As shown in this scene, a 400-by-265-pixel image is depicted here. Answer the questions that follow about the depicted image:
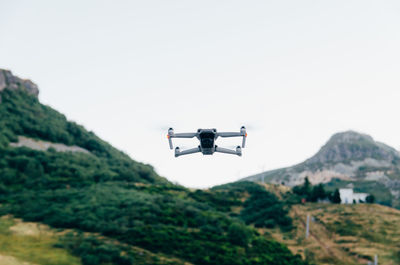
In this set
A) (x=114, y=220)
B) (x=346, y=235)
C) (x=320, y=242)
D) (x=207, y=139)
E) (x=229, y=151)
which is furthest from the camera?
(x=346, y=235)

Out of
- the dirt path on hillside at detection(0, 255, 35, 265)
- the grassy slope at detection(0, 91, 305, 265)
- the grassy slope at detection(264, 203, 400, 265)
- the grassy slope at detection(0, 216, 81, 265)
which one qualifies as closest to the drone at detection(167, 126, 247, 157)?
the dirt path on hillside at detection(0, 255, 35, 265)

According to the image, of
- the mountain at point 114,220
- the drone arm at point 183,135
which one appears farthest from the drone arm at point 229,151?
the mountain at point 114,220

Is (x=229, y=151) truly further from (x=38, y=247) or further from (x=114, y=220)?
(x=114, y=220)

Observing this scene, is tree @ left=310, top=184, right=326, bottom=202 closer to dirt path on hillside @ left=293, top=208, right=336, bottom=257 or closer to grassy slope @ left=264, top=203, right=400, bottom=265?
grassy slope @ left=264, top=203, right=400, bottom=265

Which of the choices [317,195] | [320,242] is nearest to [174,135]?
[320,242]

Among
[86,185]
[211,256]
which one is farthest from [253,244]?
[86,185]

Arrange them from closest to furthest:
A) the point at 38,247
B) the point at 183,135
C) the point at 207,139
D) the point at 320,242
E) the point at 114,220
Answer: the point at 207,139 < the point at 183,135 < the point at 38,247 < the point at 114,220 < the point at 320,242
